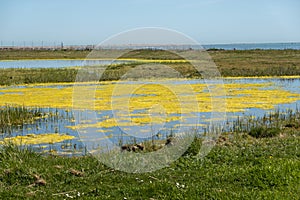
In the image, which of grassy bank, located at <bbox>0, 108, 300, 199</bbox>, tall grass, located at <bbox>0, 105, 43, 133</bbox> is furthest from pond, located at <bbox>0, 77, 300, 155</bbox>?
grassy bank, located at <bbox>0, 108, 300, 199</bbox>

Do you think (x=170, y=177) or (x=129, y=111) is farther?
(x=129, y=111)

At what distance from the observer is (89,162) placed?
7.82 meters

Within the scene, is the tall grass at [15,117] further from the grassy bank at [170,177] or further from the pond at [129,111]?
the grassy bank at [170,177]

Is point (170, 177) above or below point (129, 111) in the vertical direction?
above

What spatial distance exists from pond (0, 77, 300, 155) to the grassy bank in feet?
10.0

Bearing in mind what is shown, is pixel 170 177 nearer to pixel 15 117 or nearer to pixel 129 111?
pixel 15 117

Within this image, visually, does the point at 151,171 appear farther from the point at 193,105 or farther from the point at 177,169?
the point at 193,105

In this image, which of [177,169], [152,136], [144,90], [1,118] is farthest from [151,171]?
[144,90]

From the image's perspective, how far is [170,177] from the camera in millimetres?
6711

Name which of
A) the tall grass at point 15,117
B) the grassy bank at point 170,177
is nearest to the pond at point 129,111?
the tall grass at point 15,117

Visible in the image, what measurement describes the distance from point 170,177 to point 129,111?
1012cm

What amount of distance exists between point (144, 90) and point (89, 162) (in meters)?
16.2

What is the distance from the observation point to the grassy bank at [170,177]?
5918 millimetres

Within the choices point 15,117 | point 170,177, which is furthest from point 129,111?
point 170,177
